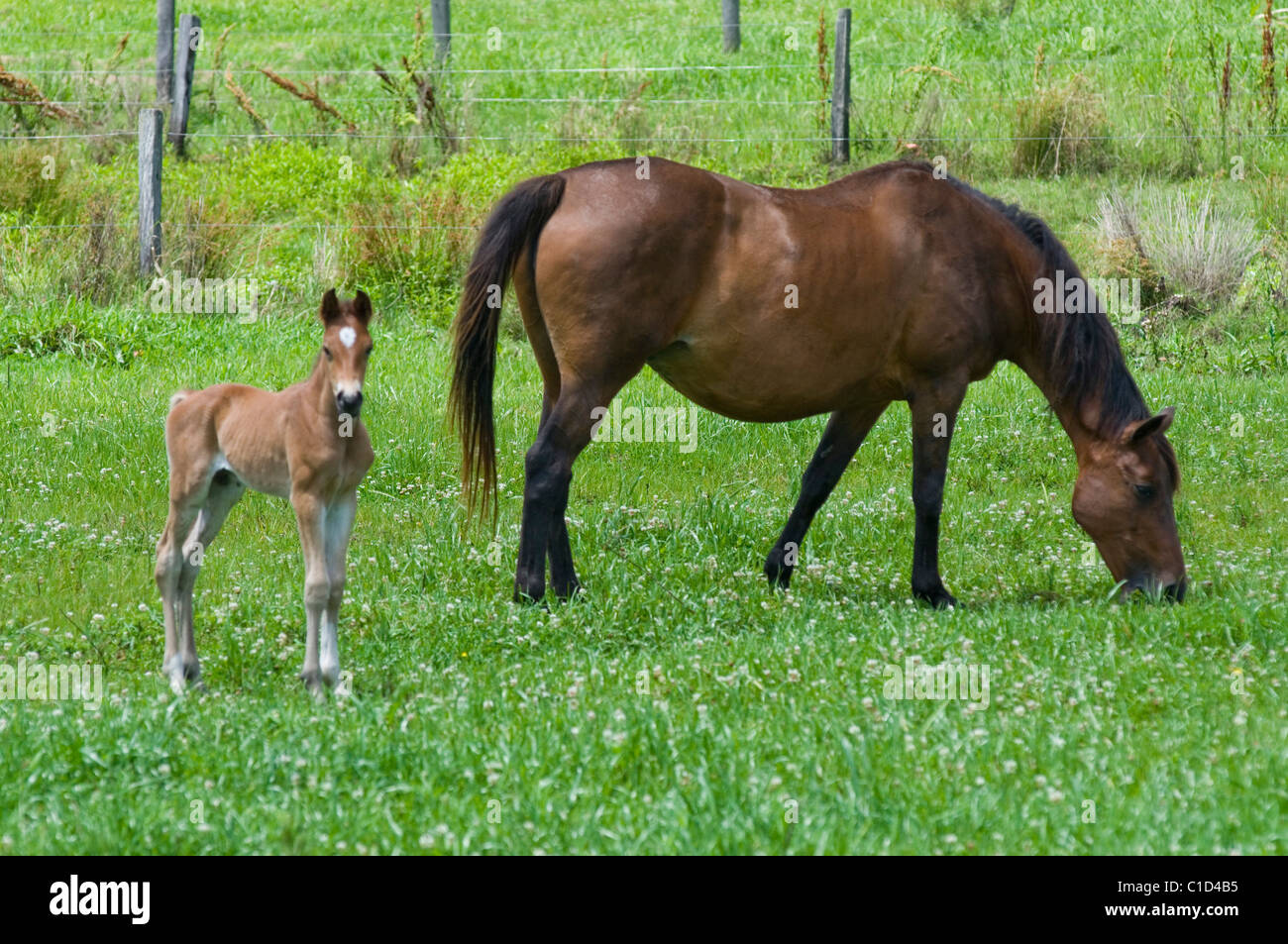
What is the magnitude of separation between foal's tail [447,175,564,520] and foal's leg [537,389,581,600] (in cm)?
34

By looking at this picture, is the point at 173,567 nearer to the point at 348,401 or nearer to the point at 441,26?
the point at 348,401

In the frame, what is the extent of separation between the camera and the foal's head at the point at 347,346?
455cm

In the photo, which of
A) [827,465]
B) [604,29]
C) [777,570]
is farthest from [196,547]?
[604,29]

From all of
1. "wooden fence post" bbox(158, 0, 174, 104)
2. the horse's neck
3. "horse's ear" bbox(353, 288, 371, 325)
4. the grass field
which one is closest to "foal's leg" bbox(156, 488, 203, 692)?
the grass field

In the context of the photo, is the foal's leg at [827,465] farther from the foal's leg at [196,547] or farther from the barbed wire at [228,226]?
the barbed wire at [228,226]

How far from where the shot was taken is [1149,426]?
6875mm

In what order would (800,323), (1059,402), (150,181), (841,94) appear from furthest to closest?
(841,94), (150,181), (1059,402), (800,323)

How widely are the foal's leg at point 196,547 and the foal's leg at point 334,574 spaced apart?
0.56m

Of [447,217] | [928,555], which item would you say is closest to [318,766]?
[928,555]

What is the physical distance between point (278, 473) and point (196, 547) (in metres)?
0.57

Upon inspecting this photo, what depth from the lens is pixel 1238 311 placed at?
12836 millimetres

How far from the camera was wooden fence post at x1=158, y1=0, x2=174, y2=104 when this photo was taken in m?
16.8

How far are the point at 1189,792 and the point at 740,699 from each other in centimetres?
159

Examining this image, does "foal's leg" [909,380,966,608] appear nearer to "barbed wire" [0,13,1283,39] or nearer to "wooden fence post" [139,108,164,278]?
"wooden fence post" [139,108,164,278]
